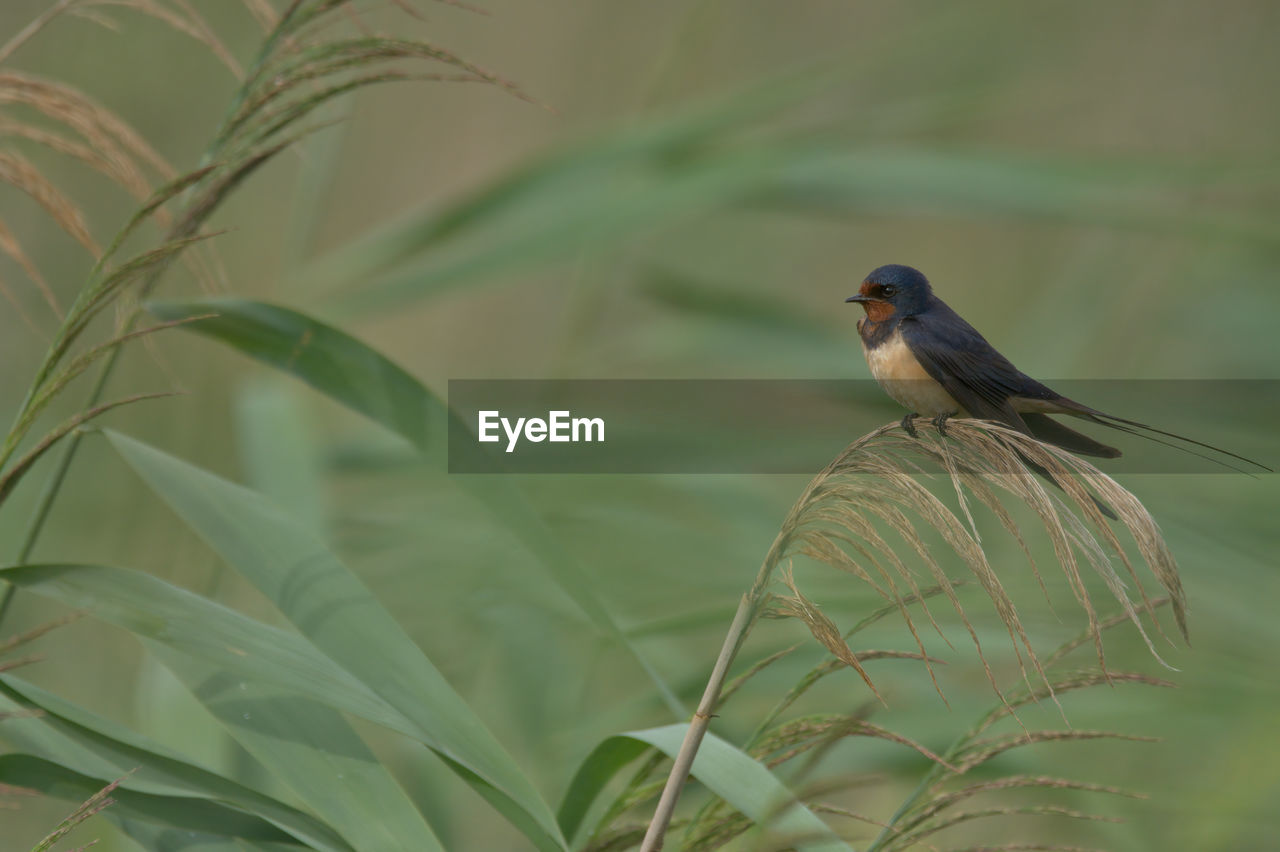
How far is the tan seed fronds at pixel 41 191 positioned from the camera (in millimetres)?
855

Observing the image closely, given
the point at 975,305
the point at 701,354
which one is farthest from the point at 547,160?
the point at 975,305

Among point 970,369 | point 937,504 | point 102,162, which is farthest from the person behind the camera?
point 102,162

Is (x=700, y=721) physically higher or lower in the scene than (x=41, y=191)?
lower

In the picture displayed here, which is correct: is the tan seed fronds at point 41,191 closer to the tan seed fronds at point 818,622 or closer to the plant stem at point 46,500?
the plant stem at point 46,500

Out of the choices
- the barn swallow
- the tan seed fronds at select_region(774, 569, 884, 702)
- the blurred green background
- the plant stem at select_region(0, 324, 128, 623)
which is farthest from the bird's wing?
the plant stem at select_region(0, 324, 128, 623)

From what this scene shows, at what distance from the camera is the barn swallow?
753 millimetres

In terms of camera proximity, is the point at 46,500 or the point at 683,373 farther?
the point at 683,373

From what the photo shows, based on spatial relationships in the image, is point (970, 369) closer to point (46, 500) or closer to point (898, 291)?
point (898, 291)

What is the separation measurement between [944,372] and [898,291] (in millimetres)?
126

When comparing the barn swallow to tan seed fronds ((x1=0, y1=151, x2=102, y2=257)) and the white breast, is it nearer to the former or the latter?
the white breast

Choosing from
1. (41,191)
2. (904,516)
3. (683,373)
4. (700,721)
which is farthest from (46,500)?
(683,373)

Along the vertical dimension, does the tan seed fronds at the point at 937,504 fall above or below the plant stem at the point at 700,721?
above

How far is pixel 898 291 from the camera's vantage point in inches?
36.2

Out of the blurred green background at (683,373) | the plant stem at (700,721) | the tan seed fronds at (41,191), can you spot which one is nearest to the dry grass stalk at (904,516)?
the plant stem at (700,721)
